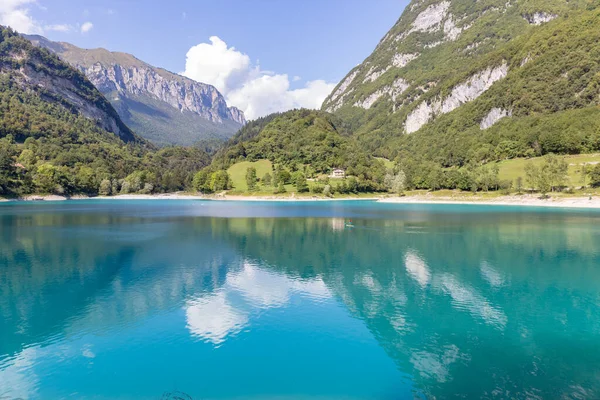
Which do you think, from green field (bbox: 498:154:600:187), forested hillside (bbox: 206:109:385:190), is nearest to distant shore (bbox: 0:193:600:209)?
green field (bbox: 498:154:600:187)

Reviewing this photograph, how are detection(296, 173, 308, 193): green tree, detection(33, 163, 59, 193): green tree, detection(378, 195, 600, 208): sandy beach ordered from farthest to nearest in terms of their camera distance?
detection(296, 173, 308, 193): green tree < detection(33, 163, 59, 193): green tree < detection(378, 195, 600, 208): sandy beach

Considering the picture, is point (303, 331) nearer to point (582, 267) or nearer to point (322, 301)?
point (322, 301)

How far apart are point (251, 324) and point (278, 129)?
7416 inches

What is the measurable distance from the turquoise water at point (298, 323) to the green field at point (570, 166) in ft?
253

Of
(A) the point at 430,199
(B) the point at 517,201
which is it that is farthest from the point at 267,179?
(B) the point at 517,201

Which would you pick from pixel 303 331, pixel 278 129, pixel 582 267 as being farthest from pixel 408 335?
pixel 278 129

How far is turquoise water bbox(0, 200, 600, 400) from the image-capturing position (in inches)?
424

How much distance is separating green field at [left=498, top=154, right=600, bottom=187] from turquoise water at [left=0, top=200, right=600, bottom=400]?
77.1 m

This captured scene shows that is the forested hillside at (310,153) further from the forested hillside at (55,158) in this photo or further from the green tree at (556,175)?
the green tree at (556,175)

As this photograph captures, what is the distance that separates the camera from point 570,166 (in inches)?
3954

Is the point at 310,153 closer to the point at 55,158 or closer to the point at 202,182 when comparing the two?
the point at 202,182

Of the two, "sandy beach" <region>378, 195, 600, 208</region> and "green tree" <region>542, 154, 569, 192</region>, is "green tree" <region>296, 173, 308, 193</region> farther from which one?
"green tree" <region>542, 154, 569, 192</region>

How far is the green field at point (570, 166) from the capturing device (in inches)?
3660

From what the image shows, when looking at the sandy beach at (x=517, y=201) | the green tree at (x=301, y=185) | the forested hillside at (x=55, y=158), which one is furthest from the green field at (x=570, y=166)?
the forested hillside at (x=55, y=158)
